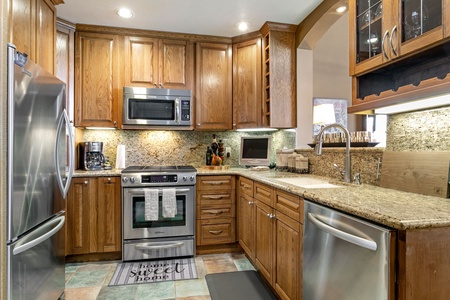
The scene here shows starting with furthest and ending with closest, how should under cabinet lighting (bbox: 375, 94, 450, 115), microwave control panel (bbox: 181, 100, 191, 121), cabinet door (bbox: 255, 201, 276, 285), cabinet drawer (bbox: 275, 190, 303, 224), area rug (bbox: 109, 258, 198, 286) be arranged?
1. microwave control panel (bbox: 181, 100, 191, 121)
2. area rug (bbox: 109, 258, 198, 286)
3. cabinet door (bbox: 255, 201, 276, 285)
4. cabinet drawer (bbox: 275, 190, 303, 224)
5. under cabinet lighting (bbox: 375, 94, 450, 115)

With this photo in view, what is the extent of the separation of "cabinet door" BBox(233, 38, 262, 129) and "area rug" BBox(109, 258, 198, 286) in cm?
166

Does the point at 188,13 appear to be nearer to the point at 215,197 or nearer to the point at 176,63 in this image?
the point at 176,63

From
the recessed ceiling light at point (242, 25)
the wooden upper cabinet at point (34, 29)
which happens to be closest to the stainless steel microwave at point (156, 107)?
the wooden upper cabinet at point (34, 29)

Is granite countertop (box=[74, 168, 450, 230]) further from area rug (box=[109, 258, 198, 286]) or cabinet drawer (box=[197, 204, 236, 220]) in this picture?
area rug (box=[109, 258, 198, 286])

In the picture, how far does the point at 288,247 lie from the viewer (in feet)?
5.49

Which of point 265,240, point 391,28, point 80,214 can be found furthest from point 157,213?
point 391,28

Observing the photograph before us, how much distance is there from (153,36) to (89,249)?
95.6 inches

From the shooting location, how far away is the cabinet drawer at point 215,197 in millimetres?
2793

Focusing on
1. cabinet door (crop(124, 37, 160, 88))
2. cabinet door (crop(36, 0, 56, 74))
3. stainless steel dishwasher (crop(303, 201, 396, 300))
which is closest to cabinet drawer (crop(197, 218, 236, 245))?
stainless steel dishwasher (crop(303, 201, 396, 300))

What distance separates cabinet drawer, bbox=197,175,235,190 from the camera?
2799mm

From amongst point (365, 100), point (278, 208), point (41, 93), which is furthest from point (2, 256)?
point (365, 100)

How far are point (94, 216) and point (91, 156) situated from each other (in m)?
0.72

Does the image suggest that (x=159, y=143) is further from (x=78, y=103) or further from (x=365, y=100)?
(x=365, y=100)

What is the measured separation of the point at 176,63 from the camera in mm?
3078
